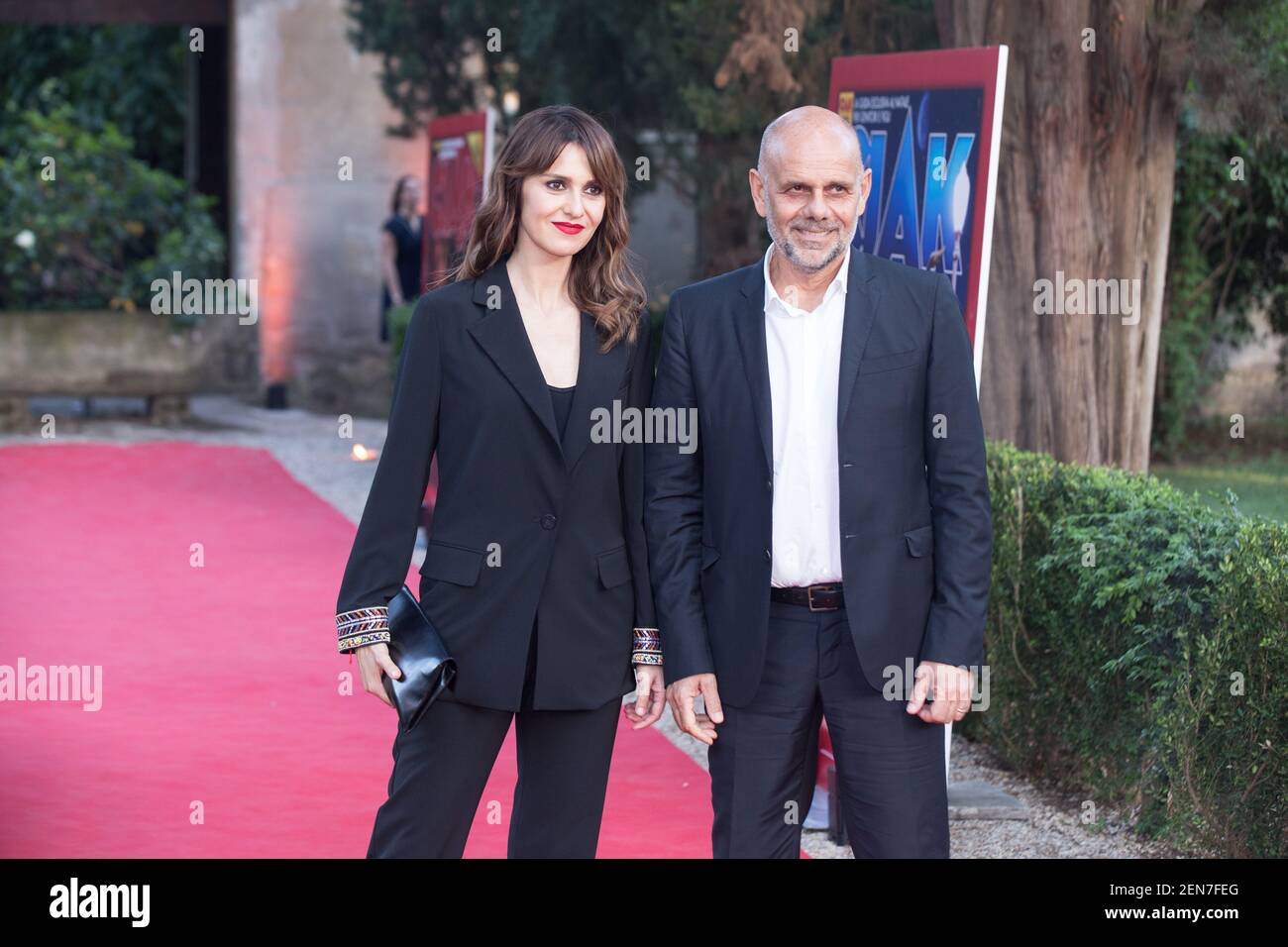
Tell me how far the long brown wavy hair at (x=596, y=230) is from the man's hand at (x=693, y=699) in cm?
71

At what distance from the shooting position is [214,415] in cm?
1847

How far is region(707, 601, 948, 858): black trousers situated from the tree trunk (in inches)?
173

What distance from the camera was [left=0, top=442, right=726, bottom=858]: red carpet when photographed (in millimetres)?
5613

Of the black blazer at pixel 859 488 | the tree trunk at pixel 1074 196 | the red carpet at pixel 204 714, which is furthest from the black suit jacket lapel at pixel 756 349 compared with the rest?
the tree trunk at pixel 1074 196

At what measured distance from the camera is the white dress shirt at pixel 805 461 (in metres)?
3.68

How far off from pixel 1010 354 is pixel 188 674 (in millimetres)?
3858

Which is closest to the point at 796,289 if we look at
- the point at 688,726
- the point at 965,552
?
the point at 965,552

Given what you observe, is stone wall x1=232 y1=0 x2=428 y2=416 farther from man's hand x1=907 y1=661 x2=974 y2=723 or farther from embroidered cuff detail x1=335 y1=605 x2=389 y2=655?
man's hand x1=907 y1=661 x2=974 y2=723

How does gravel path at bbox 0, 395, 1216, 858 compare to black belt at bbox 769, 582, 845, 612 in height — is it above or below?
below

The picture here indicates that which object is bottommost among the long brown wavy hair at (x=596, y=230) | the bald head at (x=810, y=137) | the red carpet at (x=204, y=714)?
the red carpet at (x=204, y=714)

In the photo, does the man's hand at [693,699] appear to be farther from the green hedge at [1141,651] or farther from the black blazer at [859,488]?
the green hedge at [1141,651]

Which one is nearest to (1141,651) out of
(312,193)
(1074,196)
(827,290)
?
(827,290)

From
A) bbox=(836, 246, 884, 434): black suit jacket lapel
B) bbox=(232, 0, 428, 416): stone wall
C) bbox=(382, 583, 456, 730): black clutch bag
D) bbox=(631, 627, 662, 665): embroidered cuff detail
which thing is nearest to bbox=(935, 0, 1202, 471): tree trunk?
bbox=(836, 246, 884, 434): black suit jacket lapel
